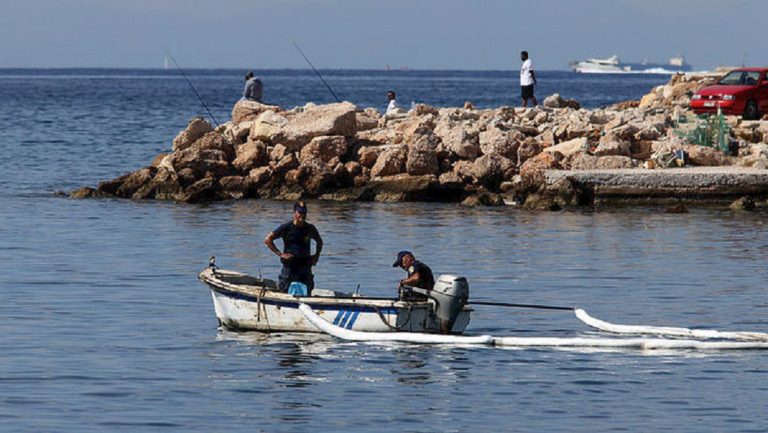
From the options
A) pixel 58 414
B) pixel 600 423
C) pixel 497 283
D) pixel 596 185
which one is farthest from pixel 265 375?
pixel 596 185

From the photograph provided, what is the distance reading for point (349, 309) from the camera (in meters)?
20.1

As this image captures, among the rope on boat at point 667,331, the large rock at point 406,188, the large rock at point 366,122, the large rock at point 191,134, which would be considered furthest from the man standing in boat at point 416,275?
the large rock at point 191,134

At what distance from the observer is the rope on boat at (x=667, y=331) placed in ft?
66.2

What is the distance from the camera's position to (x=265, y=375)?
1838cm

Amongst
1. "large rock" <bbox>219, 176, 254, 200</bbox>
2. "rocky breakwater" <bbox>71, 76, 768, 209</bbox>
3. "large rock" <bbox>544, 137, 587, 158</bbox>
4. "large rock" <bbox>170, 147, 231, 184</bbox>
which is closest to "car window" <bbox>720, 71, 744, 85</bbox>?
"rocky breakwater" <bbox>71, 76, 768, 209</bbox>

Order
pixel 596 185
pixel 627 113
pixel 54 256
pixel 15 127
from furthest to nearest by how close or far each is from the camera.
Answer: pixel 15 127 → pixel 627 113 → pixel 596 185 → pixel 54 256

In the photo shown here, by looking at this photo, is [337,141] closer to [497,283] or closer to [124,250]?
[124,250]

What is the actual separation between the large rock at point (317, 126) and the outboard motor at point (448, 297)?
19154mm

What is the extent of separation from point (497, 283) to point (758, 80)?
21.0 metres

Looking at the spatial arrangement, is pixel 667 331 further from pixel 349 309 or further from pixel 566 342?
pixel 349 309

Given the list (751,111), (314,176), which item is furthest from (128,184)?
(751,111)

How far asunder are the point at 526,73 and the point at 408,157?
7.60 m

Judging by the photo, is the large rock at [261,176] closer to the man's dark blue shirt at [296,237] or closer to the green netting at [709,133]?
the green netting at [709,133]

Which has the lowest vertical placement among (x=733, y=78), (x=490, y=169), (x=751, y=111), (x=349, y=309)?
(x=349, y=309)
